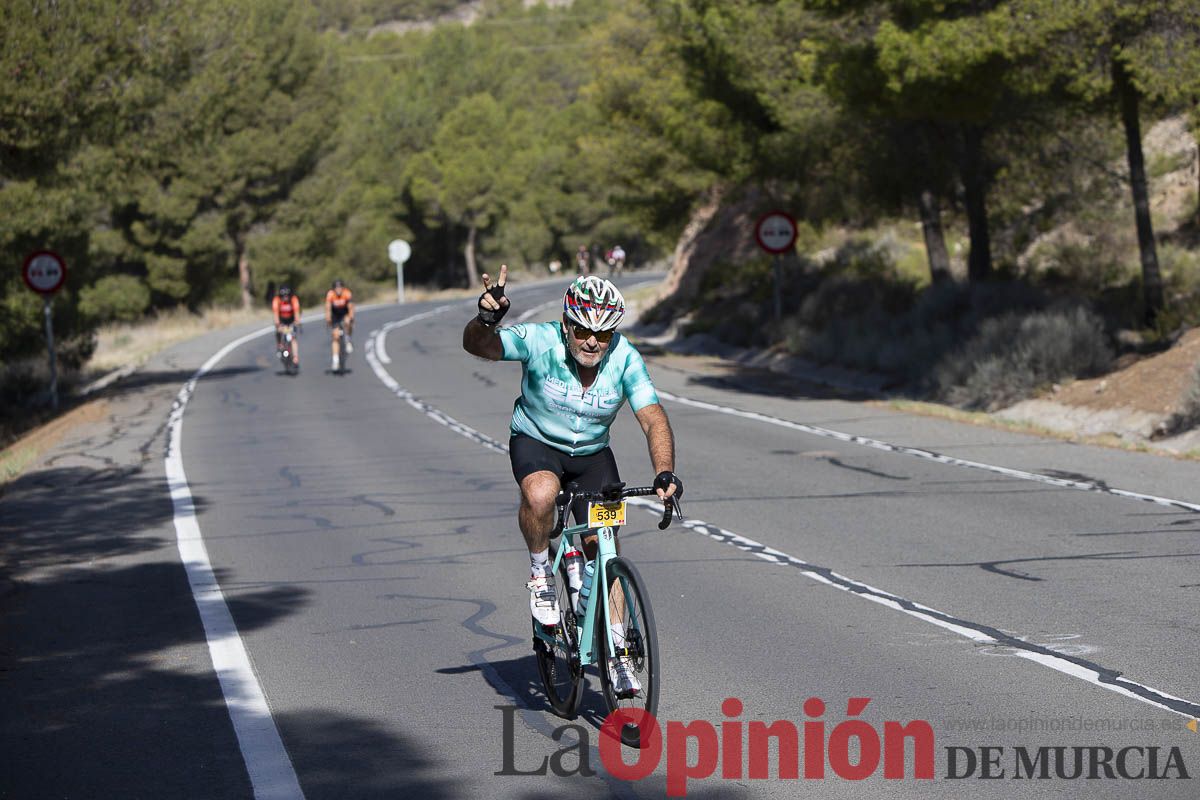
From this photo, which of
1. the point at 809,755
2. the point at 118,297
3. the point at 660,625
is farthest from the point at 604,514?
the point at 118,297

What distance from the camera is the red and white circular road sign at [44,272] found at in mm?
25719

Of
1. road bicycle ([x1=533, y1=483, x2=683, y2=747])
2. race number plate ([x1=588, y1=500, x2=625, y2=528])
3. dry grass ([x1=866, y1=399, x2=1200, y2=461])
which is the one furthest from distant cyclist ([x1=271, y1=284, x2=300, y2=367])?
race number plate ([x1=588, y1=500, x2=625, y2=528])

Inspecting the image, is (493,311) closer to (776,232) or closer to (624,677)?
(624,677)

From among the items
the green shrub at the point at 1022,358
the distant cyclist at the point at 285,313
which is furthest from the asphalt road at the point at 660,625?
the distant cyclist at the point at 285,313

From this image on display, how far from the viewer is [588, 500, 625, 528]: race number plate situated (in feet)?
21.0

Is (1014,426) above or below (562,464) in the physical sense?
below

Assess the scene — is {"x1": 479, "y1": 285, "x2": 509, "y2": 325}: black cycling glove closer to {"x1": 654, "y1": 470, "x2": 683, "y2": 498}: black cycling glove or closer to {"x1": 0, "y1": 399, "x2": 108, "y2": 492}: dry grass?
{"x1": 654, "y1": 470, "x2": 683, "y2": 498}: black cycling glove

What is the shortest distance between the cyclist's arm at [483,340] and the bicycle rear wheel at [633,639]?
1092 mm

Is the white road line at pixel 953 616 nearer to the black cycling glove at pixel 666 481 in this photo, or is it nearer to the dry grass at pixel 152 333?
the black cycling glove at pixel 666 481

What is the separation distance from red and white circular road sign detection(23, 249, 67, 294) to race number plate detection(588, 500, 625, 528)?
2164cm

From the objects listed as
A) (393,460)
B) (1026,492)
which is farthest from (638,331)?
(1026,492)

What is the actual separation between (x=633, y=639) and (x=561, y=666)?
3.23ft

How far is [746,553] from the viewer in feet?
36.6

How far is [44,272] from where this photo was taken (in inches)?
1017
